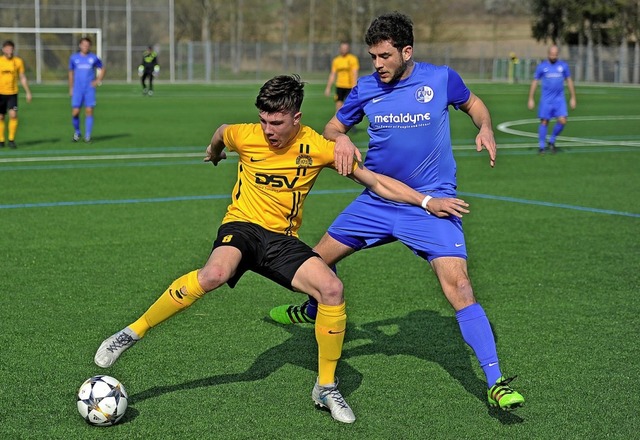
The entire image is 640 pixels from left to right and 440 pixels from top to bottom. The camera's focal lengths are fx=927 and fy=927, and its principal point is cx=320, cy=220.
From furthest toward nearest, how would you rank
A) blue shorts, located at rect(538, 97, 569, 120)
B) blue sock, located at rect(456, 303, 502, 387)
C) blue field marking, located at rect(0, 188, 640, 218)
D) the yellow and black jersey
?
blue shorts, located at rect(538, 97, 569, 120), blue field marking, located at rect(0, 188, 640, 218), the yellow and black jersey, blue sock, located at rect(456, 303, 502, 387)

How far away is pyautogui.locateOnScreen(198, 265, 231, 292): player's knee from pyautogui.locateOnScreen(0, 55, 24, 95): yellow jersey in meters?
16.0

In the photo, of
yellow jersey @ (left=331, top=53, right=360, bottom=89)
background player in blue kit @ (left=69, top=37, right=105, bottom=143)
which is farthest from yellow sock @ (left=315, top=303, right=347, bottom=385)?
yellow jersey @ (left=331, top=53, right=360, bottom=89)

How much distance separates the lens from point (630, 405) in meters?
5.61

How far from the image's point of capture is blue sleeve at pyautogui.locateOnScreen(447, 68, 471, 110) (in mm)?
6152

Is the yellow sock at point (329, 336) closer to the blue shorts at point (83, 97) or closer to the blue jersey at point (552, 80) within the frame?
the blue jersey at point (552, 80)

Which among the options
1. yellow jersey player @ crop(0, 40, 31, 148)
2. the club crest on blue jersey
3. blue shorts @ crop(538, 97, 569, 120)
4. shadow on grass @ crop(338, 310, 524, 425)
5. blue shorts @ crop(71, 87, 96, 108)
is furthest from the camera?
blue shorts @ crop(71, 87, 96, 108)

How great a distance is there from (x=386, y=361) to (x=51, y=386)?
2236mm

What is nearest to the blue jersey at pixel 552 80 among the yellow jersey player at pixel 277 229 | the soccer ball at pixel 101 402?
the yellow jersey player at pixel 277 229

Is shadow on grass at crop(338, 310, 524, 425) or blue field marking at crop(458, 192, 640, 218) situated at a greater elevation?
blue field marking at crop(458, 192, 640, 218)

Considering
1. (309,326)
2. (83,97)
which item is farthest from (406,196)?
(83,97)

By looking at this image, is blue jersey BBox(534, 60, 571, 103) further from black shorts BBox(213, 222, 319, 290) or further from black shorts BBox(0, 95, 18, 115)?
black shorts BBox(213, 222, 319, 290)

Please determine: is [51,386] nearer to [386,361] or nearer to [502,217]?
[386,361]

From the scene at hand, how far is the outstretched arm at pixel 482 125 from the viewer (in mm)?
5828

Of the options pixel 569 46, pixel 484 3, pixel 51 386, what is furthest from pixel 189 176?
pixel 484 3
